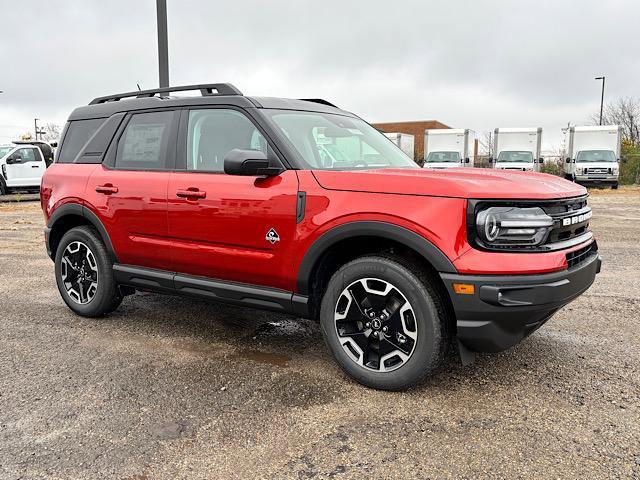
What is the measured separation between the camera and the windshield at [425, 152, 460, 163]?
26281 millimetres

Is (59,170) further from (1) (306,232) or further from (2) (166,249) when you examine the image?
(1) (306,232)

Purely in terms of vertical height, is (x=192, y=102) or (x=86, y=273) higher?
(x=192, y=102)

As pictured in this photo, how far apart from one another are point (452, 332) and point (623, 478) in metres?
1.12

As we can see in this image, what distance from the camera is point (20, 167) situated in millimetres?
19328

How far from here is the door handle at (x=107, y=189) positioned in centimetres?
443

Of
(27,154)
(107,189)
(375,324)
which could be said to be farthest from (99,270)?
(27,154)

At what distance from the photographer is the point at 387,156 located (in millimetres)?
4309

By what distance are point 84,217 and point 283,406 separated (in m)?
2.63

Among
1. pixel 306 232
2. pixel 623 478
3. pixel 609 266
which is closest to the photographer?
pixel 623 478

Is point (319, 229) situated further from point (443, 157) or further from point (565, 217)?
point (443, 157)

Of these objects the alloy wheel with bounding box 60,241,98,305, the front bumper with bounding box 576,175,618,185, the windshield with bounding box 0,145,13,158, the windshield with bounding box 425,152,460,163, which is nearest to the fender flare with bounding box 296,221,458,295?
the alloy wheel with bounding box 60,241,98,305

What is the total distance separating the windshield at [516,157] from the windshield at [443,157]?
6.27 feet

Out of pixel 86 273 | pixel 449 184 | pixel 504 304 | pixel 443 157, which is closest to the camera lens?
pixel 504 304

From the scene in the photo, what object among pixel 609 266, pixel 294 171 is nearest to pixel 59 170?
pixel 294 171
